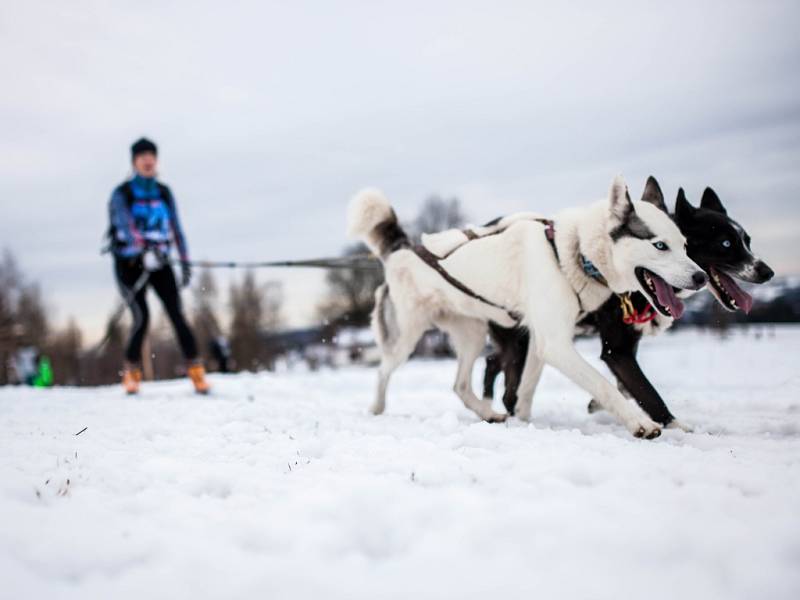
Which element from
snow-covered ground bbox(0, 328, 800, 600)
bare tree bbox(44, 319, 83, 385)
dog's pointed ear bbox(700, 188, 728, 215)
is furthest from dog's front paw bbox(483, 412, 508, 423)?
bare tree bbox(44, 319, 83, 385)

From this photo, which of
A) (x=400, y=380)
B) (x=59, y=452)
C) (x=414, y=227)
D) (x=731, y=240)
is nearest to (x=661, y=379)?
(x=400, y=380)

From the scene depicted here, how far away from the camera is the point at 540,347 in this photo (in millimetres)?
3152

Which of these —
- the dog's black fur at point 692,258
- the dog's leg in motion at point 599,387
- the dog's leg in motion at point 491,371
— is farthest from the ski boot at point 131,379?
the dog's black fur at point 692,258

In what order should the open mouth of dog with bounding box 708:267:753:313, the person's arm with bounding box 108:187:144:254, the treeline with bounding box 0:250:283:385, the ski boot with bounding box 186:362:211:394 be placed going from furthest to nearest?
the treeline with bounding box 0:250:283:385
the ski boot with bounding box 186:362:211:394
the person's arm with bounding box 108:187:144:254
the open mouth of dog with bounding box 708:267:753:313

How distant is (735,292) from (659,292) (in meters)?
0.52

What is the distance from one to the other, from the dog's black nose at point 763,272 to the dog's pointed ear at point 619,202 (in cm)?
74

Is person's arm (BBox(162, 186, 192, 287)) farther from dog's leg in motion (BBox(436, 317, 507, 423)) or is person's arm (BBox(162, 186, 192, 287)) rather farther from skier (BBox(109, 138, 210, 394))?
dog's leg in motion (BBox(436, 317, 507, 423))

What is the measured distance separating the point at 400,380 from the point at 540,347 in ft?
20.3

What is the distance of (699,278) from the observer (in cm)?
263

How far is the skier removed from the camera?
4.87 metres

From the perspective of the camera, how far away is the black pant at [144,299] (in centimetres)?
494

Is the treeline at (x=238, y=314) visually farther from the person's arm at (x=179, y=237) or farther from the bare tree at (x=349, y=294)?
the person's arm at (x=179, y=237)

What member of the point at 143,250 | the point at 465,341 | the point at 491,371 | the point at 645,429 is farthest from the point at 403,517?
the point at 143,250

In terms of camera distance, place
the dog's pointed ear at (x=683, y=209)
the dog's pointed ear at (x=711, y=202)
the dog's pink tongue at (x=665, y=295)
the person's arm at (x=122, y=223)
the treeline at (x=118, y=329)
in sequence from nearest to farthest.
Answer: the dog's pink tongue at (x=665, y=295)
the dog's pointed ear at (x=683, y=209)
the dog's pointed ear at (x=711, y=202)
the person's arm at (x=122, y=223)
the treeline at (x=118, y=329)
